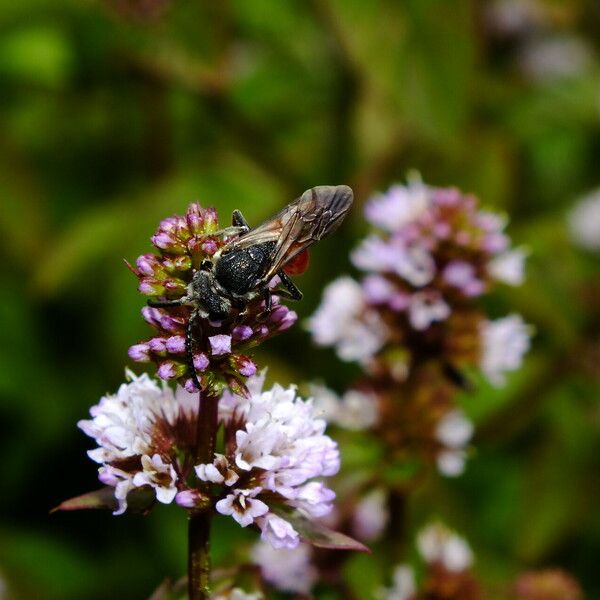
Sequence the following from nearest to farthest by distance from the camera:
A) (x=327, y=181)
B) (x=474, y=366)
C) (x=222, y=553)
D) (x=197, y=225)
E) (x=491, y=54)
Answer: (x=197, y=225) → (x=474, y=366) → (x=222, y=553) → (x=327, y=181) → (x=491, y=54)

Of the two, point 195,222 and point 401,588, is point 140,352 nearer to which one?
point 195,222

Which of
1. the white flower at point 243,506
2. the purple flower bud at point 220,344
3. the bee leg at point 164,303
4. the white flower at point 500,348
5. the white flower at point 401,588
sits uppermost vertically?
the white flower at point 500,348

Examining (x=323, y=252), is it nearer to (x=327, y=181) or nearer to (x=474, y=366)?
(x=327, y=181)

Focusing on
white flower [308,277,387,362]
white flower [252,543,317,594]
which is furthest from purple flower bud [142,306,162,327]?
white flower [308,277,387,362]

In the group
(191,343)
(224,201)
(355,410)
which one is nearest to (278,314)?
(191,343)

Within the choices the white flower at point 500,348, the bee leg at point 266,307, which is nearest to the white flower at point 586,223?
the white flower at point 500,348

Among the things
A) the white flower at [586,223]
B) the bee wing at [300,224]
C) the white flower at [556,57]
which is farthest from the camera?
the white flower at [556,57]

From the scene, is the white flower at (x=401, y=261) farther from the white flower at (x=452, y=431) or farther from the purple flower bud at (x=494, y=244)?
the white flower at (x=452, y=431)

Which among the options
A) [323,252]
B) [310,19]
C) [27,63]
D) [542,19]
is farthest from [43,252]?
[542,19]
